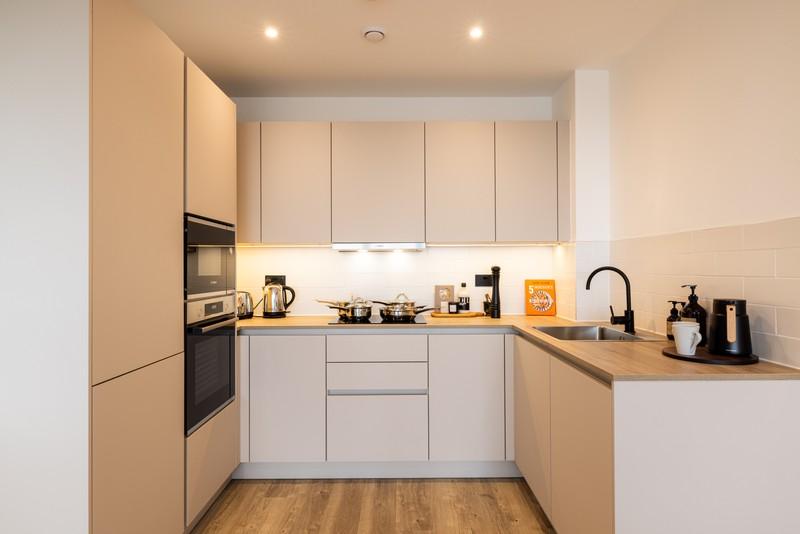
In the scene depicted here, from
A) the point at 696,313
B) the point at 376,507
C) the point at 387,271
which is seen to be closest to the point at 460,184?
the point at 387,271

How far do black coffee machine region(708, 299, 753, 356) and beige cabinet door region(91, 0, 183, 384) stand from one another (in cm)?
213

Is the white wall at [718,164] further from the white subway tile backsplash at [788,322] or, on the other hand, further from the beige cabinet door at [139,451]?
the beige cabinet door at [139,451]

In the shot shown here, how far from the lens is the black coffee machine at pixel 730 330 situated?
1.75m

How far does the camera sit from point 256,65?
295 cm

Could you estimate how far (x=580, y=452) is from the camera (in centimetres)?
183

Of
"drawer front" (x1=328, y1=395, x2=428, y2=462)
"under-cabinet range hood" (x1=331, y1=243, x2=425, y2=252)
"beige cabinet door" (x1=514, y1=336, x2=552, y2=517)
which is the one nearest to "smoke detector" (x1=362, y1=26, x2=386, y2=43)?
"under-cabinet range hood" (x1=331, y1=243, x2=425, y2=252)

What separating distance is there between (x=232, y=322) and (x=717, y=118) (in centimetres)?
254

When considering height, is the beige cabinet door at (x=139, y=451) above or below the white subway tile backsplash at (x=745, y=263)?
below

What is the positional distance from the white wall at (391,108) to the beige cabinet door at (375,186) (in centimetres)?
31

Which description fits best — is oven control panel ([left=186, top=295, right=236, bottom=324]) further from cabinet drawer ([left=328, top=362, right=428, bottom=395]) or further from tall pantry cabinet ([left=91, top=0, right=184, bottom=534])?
cabinet drawer ([left=328, top=362, right=428, bottom=395])

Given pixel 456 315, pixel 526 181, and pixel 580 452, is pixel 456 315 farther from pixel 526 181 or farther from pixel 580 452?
pixel 580 452

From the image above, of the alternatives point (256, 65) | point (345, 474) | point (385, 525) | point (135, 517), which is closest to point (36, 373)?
point (135, 517)

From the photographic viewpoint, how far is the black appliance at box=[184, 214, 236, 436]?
85.3 inches

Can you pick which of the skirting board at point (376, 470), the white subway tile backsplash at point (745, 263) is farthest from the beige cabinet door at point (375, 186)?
the white subway tile backsplash at point (745, 263)
